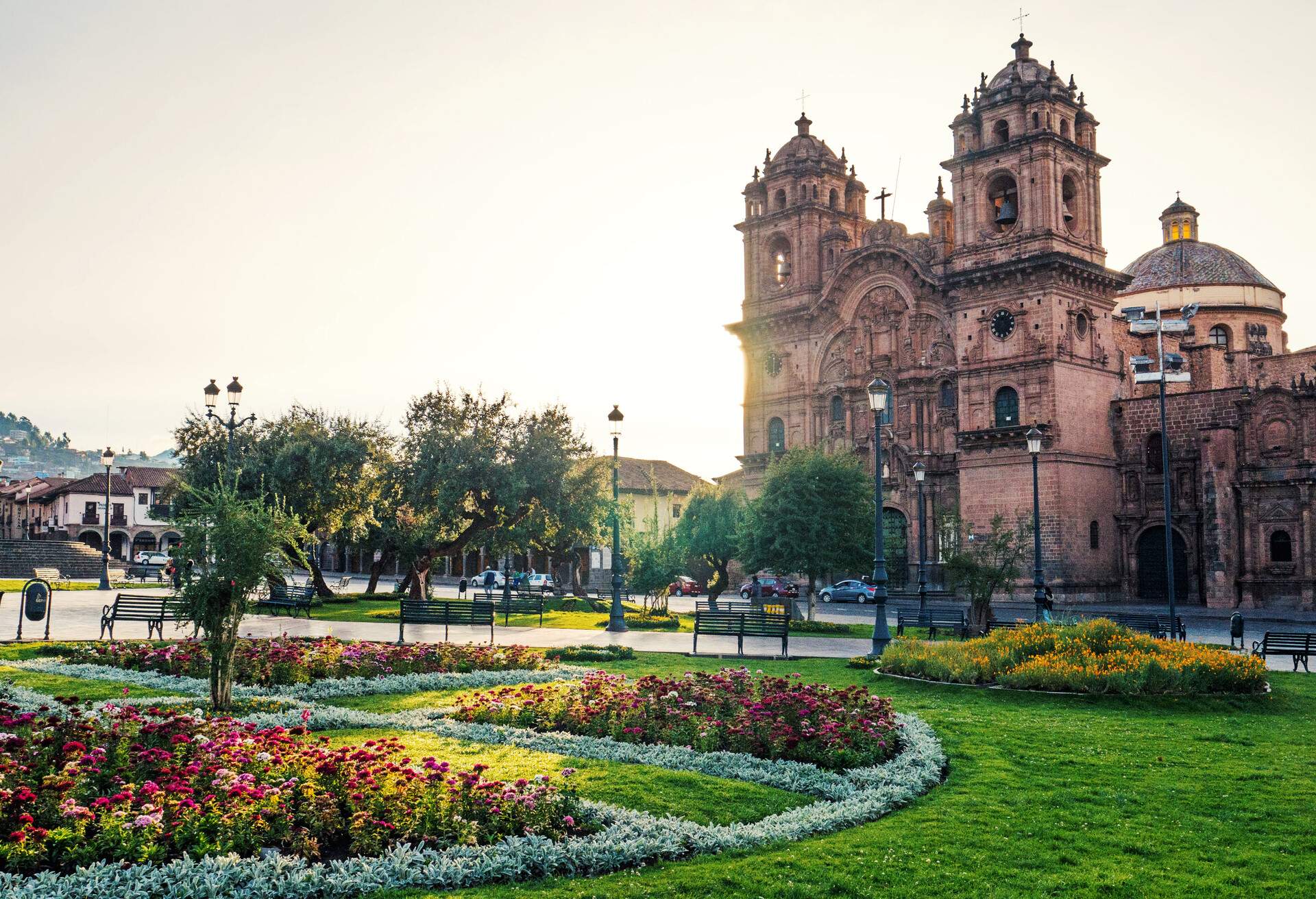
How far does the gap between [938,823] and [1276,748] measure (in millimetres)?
6146

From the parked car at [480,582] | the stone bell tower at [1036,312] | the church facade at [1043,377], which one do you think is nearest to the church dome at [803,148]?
the church facade at [1043,377]

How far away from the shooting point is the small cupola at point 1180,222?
64812 mm

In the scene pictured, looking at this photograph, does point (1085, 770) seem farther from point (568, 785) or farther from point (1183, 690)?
point (1183, 690)

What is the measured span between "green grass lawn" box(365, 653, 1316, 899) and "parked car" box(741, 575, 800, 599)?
1149 inches

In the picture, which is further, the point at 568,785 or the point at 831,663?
the point at 831,663

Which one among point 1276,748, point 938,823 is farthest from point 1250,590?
point 938,823

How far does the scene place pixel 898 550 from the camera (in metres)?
52.0

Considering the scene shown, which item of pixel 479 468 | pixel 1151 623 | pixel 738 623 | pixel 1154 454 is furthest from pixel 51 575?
pixel 1154 454

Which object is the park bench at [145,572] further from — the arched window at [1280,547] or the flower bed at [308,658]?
the arched window at [1280,547]

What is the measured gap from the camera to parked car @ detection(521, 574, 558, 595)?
2064 inches

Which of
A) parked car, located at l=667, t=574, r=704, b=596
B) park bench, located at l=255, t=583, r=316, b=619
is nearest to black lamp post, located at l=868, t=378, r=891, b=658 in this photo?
park bench, located at l=255, t=583, r=316, b=619

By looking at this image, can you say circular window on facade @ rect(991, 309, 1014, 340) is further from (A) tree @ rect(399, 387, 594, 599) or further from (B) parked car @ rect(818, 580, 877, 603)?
(A) tree @ rect(399, 387, 594, 599)

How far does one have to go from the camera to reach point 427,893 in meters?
7.05

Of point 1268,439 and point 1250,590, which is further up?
point 1268,439
